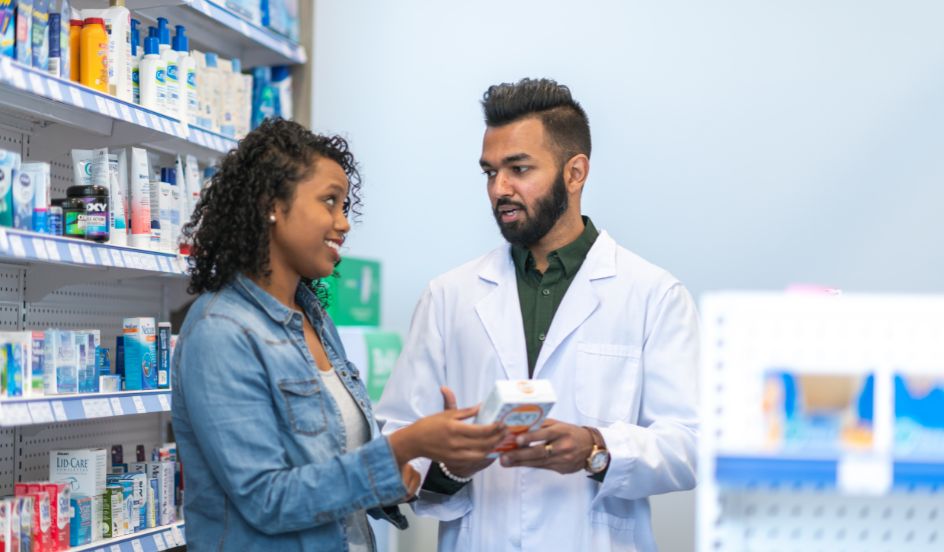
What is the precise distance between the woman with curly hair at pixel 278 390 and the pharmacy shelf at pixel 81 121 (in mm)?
890

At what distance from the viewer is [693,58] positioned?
4.43 meters

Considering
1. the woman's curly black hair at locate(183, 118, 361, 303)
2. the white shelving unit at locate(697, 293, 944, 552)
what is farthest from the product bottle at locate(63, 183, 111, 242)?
the white shelving unit at locate(697, 293, 944, 552)

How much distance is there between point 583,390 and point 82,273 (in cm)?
167

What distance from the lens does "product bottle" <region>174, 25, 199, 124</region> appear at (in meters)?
3.68

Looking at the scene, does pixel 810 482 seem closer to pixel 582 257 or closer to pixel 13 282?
pixel 582 257

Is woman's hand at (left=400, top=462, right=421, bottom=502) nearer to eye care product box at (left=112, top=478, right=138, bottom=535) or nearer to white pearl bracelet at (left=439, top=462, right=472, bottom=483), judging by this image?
white pearl bracelet at (left=439, top=462, right=472, bottom=483)

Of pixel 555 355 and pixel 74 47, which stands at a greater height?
pixel 74 47

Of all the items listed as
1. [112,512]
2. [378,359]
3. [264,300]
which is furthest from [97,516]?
[378,359]

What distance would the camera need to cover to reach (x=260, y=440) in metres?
2.05

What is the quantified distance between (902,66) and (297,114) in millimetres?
2670

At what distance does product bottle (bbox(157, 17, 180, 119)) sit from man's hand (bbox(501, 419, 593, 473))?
1931 millimetres

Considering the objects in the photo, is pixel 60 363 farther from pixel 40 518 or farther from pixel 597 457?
pixel 597 457

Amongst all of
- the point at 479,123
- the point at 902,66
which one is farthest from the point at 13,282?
the point at 902,66

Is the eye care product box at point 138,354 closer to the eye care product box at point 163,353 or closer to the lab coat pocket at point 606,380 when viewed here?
the eye care product box at point 163,353
